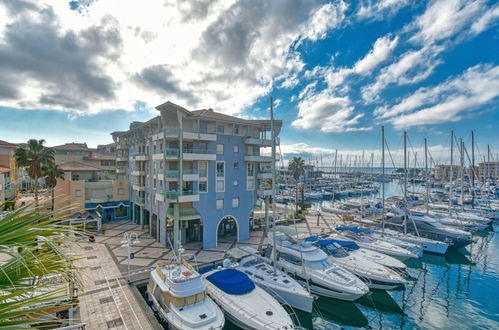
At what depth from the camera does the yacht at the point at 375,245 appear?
2724cm

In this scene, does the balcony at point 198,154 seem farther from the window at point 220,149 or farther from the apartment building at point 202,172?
the window at point 220,149

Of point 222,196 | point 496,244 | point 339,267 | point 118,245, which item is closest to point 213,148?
point 222,196

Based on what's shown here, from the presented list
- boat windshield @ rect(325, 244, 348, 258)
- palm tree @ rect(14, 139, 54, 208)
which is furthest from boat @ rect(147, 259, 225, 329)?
palm tree @ rect(14, 139, 54, 208)

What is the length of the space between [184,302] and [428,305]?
20249 mm

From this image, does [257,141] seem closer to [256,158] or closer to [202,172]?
[256,158]

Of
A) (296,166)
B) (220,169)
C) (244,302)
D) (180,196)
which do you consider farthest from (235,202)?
(296,166)

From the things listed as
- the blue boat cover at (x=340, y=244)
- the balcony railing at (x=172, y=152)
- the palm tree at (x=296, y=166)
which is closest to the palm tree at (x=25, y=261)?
the balcony railing at (x=172, y=152)

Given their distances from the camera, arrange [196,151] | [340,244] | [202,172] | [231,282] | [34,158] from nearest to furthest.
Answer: [231,282], [340,244], [196,151], [202,172], [34,158]

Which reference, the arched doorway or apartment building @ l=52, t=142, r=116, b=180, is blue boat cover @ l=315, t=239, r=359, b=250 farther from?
apartment building @ l=52, t=142, r=116, b=180

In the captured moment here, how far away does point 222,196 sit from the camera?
28969mm

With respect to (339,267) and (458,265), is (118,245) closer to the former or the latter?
(339,267)

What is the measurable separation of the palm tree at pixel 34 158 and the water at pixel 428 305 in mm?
32583

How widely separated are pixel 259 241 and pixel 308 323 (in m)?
13.7

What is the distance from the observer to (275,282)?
1881cm
